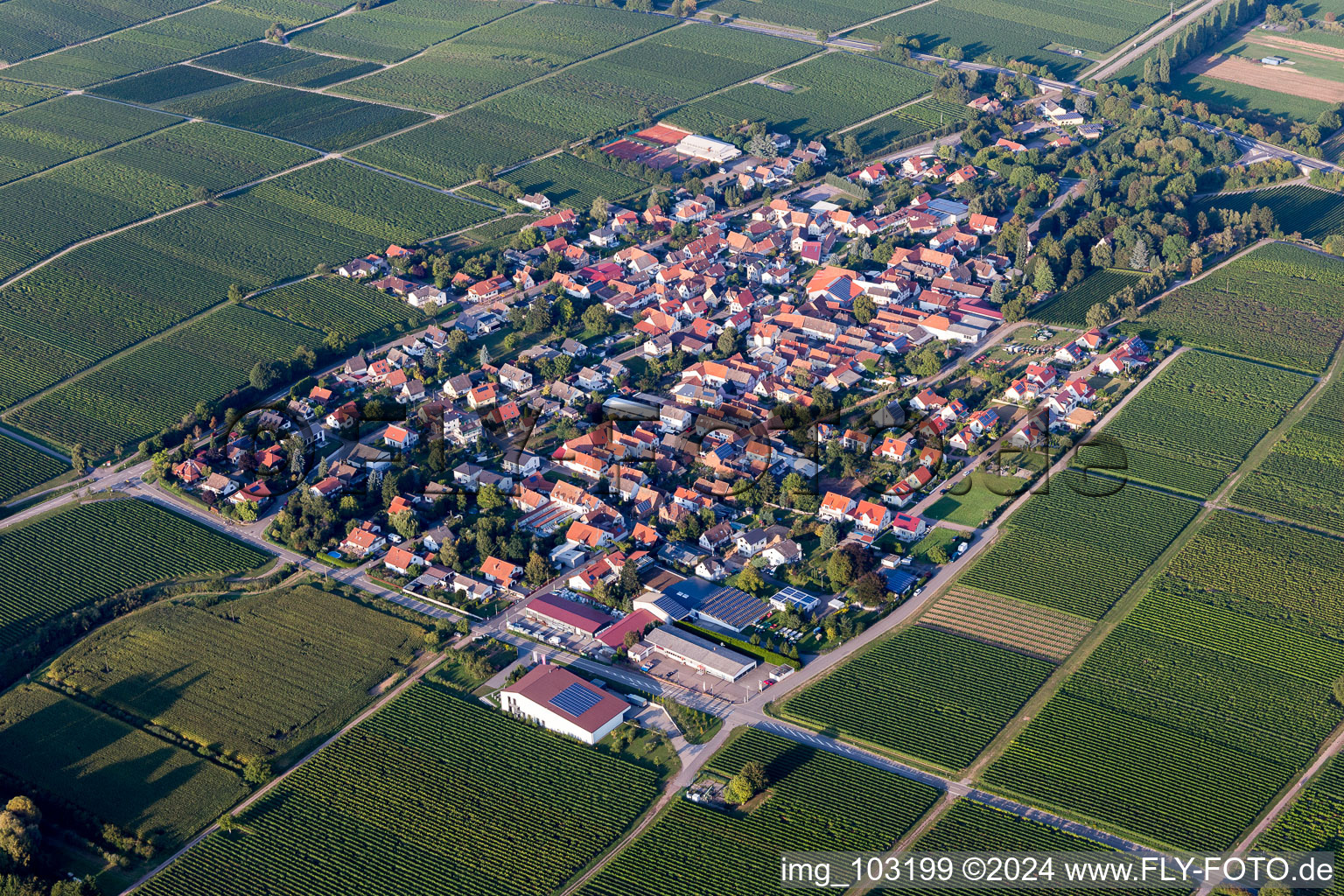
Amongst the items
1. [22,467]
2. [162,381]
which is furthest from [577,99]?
[22,467]

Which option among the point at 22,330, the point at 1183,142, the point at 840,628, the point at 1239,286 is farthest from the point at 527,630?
the point at 1183,142

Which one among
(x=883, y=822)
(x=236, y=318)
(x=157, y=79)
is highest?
(x=157, y=79)

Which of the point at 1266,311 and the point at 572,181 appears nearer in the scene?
the point at 1266,311

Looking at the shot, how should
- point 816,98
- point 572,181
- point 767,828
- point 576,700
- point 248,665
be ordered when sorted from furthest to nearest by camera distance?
point 816,98, point 572,181, point 248,665, point 576,700, point 767,828

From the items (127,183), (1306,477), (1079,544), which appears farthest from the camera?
(127,183)

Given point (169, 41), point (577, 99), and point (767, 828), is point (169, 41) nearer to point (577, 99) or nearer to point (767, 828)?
point (577, 99)

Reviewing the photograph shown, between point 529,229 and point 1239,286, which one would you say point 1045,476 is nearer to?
point 1239,286
